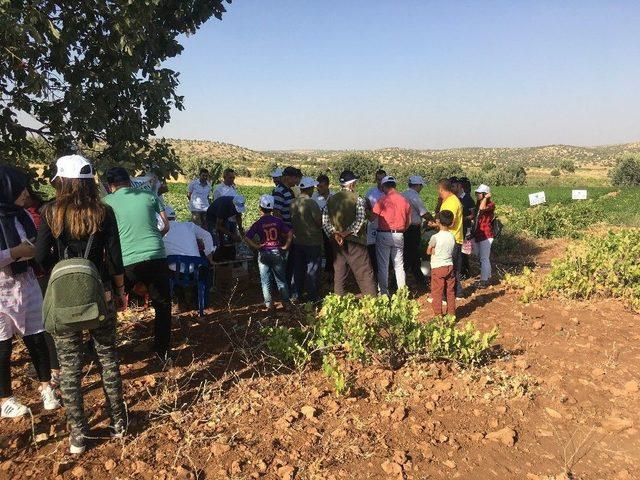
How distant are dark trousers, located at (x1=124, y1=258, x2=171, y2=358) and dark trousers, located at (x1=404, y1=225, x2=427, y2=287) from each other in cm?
361

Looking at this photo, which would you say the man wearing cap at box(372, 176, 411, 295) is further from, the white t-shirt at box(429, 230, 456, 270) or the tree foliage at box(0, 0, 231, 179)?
the tree foliage at box(0, 0, 231, 179)

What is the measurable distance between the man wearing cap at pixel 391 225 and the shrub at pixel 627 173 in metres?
45.3

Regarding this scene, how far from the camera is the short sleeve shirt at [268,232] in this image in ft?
17.2

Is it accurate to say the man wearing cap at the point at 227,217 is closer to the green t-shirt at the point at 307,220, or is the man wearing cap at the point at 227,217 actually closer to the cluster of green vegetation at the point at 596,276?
the green t-shirt at the point at 307,220

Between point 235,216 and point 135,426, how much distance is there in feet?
12.4

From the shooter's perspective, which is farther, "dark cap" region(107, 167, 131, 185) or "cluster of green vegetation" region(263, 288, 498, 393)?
"cluster of green vegetation" region(263, 288, 498, 393)

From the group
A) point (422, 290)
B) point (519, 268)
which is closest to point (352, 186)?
point (422, 290)

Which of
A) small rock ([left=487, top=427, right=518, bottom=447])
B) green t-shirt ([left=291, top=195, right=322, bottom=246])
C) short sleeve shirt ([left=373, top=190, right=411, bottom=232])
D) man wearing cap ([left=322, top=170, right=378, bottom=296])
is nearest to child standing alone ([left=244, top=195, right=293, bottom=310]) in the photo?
green t-shirt ([left=291, top=195, right=322, bottom=246])

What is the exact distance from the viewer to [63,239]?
2.77 meters

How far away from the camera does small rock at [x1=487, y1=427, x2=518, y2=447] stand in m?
2.92

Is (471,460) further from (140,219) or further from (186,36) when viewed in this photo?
(186,36)

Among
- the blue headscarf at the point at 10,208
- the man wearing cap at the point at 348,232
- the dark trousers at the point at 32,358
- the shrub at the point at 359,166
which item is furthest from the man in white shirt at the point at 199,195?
the shrub at the point at 359,166

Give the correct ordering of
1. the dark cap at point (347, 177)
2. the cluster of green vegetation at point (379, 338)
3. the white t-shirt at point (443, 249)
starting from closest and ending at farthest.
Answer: the cluster of green vegetation at point (379, 338) → the white t-shirt at point (443, 249) → the dark cap at point (347, 177)

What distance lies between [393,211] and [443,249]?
78cm
